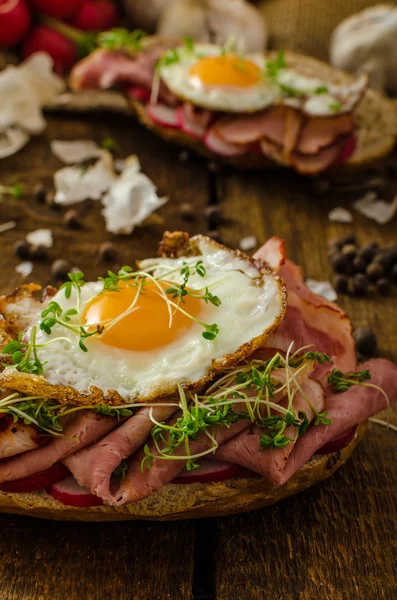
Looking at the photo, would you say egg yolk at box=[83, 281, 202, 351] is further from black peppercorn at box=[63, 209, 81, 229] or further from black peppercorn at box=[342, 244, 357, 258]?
black peppercorn at box=[63, 209, 81, 229]

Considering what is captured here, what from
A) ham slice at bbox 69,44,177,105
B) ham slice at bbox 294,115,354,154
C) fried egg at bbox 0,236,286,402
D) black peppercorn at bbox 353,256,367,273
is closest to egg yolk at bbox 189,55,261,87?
ham slice at bbox 69,44,177,105

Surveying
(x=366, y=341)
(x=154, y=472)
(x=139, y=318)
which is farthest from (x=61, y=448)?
(x=366, y=341)

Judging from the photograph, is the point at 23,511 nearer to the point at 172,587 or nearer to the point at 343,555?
the point at 172,587

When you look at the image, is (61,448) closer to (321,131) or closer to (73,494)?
(73,494)

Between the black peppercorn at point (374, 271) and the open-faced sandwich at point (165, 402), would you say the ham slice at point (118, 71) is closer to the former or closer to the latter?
the black peppercorn at point (374, 271)

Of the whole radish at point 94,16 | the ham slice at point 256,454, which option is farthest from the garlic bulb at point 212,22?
the ham slice at point 256,454

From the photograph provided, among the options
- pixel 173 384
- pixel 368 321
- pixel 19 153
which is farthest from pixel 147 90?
pixel 173 384
